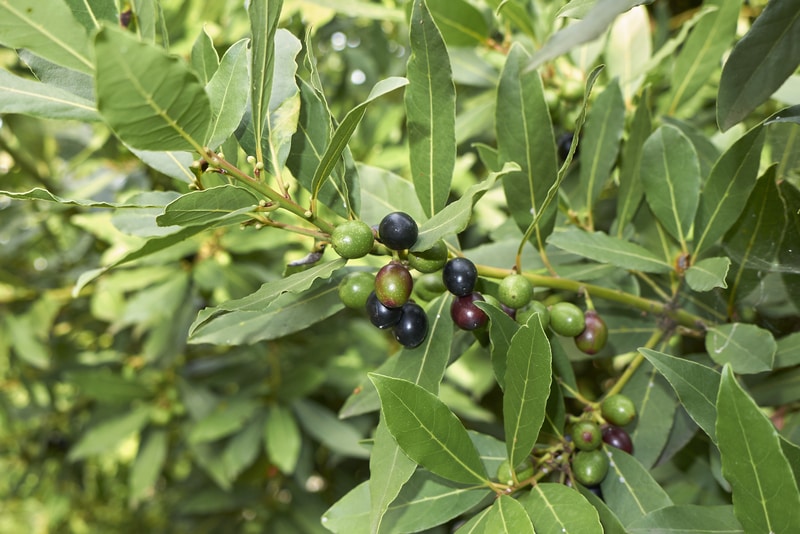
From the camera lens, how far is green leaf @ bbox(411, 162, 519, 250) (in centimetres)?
67

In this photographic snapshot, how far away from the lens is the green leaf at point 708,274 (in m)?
0.85

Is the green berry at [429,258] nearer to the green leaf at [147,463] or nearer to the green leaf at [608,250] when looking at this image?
the green leaf at [608,250]

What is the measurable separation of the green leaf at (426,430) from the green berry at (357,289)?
0.15 m

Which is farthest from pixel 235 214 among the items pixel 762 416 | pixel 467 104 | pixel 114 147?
pixel 114 147

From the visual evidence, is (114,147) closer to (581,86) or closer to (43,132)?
(43,132)

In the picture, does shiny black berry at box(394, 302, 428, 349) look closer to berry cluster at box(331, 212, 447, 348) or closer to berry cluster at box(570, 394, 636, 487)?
berry cluster at box(331, 212, 447, 348)

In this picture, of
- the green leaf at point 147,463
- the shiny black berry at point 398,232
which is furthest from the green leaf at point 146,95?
the green leaf at point 147,463

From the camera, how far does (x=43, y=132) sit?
7.86 feet

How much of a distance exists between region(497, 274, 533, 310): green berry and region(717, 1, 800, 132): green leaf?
0.98 ft

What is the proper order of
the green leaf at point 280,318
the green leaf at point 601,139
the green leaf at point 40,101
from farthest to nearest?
the green leaf at point 601,139 → the green leaf at point 280,318 → the green leaf at point 40,101

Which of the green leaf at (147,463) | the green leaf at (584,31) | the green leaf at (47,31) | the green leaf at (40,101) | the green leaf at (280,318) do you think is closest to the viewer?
the green leaf at (584,31)

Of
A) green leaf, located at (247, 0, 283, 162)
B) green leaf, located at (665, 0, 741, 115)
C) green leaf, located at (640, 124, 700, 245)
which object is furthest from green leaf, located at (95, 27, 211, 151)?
green leaf, located at (665, 0, 741, 115)

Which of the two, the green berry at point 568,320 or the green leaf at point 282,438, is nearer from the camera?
the green berry at point 568,320

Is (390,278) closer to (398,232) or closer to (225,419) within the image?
(398,232)
